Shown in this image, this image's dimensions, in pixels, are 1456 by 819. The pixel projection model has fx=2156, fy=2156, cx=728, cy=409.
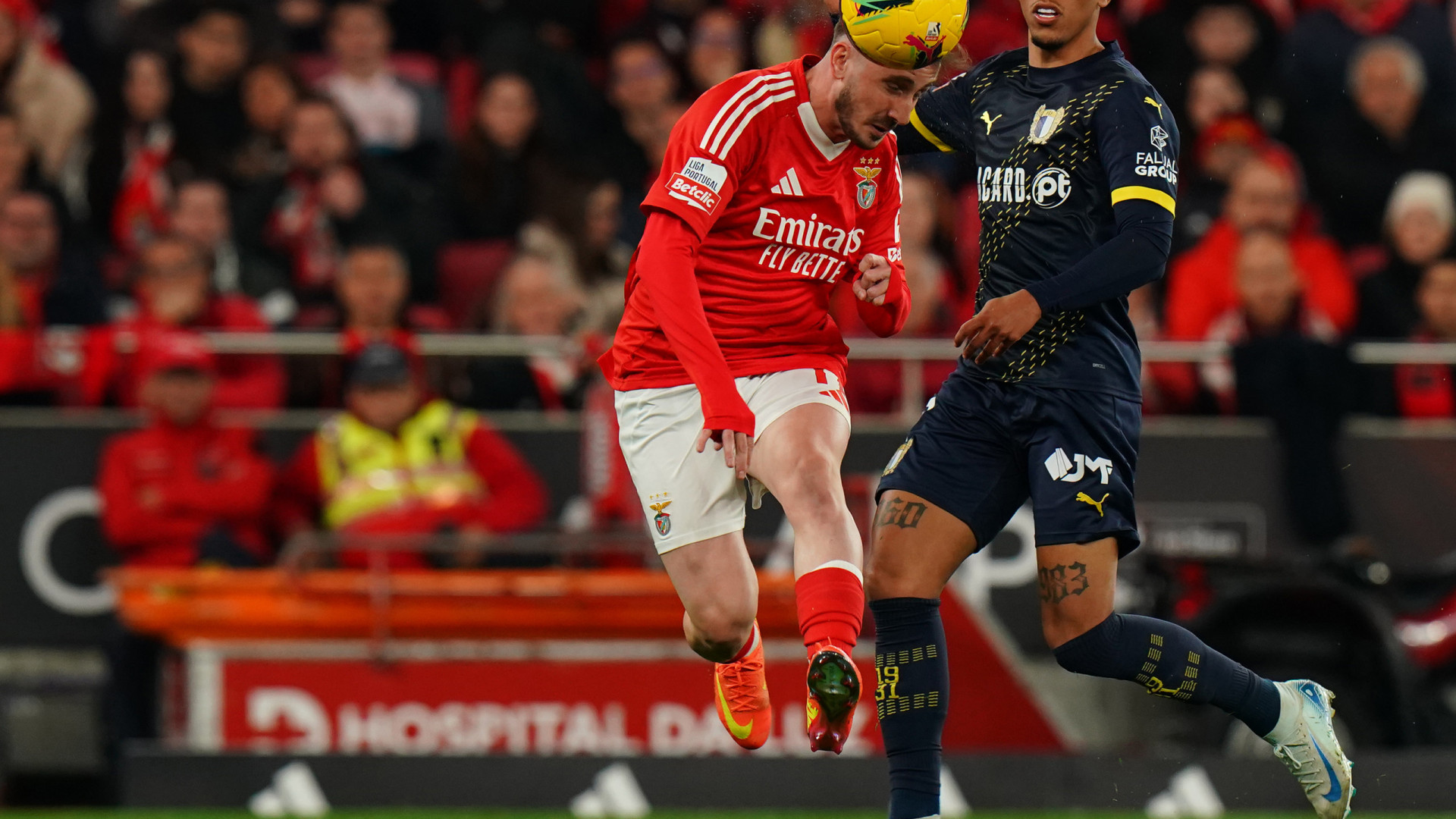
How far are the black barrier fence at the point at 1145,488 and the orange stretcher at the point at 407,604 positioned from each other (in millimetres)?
666

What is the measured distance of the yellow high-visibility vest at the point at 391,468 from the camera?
31.2 feet

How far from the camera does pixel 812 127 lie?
593cm

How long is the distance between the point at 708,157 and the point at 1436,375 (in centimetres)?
541

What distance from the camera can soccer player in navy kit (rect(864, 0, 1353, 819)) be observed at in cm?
557

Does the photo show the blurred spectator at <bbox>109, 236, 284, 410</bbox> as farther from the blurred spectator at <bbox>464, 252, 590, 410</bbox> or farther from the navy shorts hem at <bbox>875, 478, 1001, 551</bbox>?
the navy shorts hem at <bbox>875, 478, 1001, 551</bbox>

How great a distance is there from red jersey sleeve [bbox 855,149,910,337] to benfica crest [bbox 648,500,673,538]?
78 cm

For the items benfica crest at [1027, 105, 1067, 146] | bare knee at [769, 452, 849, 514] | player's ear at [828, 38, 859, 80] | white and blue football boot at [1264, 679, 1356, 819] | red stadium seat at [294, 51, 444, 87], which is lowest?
white and blue football boot at [1264, 679, 1356, 819]

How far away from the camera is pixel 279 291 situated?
10.4 metres

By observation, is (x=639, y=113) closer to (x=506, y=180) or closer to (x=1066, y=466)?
(x=506, y=180)

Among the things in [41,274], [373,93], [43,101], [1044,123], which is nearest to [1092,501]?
[1044,123]

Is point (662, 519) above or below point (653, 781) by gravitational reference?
above

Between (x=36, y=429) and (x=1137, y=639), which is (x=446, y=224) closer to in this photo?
(x=36, y=429)

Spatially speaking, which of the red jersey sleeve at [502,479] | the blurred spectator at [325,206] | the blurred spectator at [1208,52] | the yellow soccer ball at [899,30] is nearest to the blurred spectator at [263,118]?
the blurred spectator at [325,206]

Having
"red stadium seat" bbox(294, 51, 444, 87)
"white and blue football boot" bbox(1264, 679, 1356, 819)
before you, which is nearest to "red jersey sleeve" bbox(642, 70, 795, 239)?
"white and blue football boot" bbox(1264, 679, 1356, 819)
